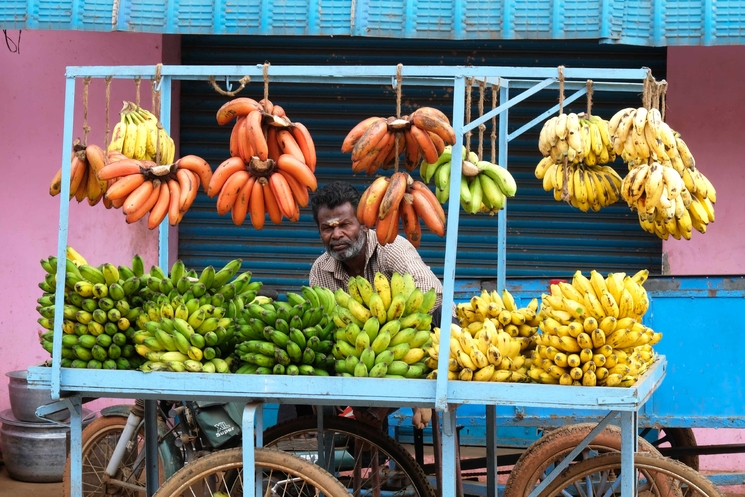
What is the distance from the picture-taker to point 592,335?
337cm

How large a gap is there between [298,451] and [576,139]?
2.03 metres

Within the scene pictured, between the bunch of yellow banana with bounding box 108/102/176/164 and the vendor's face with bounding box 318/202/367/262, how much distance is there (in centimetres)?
80

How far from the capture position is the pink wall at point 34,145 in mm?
6219

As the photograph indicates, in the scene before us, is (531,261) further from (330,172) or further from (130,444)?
(130,444)

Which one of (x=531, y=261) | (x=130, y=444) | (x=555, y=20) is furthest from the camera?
(x=531, y=261)

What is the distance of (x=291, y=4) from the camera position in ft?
17.5

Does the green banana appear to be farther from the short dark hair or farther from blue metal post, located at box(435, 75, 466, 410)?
the short dark hair

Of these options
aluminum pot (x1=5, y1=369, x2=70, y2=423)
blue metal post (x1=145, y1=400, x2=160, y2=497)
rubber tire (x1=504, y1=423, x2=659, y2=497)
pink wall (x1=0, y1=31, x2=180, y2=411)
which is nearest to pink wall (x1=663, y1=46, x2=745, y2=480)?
rubber tire (x1=504, y1=423, x2=659, y2=497)

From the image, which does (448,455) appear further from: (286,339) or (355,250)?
(355,250)

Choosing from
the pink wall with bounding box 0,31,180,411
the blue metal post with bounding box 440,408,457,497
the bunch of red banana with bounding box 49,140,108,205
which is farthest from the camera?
the pink wall with bounding box 0,31,180,411

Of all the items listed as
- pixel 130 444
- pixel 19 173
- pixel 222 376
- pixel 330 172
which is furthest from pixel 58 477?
pixel 222 376

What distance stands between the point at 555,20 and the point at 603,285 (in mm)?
2177

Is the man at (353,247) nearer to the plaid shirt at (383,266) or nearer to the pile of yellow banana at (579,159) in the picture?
the plaid shirt at (383,266)

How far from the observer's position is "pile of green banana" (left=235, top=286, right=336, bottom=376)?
350 cm
